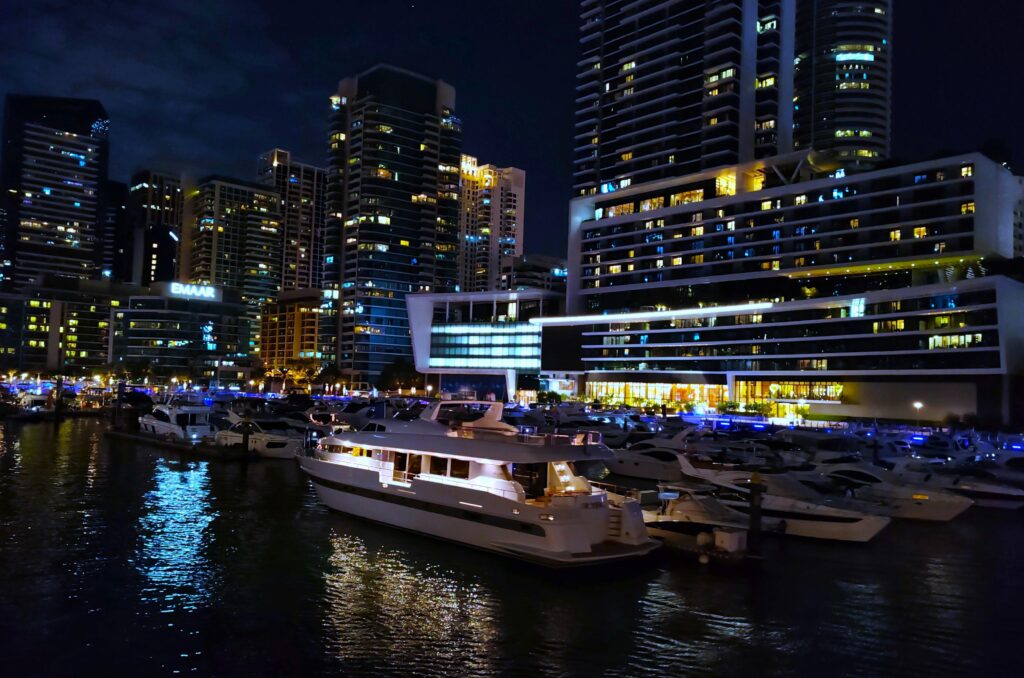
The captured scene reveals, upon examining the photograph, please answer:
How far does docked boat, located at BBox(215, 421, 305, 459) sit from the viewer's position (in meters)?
42.9

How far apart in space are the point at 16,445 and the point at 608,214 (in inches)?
4034

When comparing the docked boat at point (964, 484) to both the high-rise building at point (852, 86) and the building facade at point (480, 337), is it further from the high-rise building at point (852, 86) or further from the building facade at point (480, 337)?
the high-rise building at point (852, 86)

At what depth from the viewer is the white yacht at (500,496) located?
18.8 meters

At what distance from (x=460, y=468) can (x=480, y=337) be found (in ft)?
377

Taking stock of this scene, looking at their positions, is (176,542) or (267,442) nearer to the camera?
(176,542)

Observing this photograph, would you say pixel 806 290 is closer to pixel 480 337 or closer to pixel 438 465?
pixel 480 337

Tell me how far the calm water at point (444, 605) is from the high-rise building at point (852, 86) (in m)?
191

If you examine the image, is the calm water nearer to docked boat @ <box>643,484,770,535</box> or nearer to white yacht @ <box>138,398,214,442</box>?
docked boat @ <box>643,484,770,535</box>

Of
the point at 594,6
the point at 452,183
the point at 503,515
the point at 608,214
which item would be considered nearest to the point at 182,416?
the point at 503,515

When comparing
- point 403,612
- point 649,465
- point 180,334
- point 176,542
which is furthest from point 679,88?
point 403,612

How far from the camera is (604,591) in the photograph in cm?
1828

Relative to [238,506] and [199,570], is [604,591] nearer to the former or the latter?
[199,570]

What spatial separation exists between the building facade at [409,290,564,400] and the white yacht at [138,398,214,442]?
262 feet

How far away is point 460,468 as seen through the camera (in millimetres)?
21312
